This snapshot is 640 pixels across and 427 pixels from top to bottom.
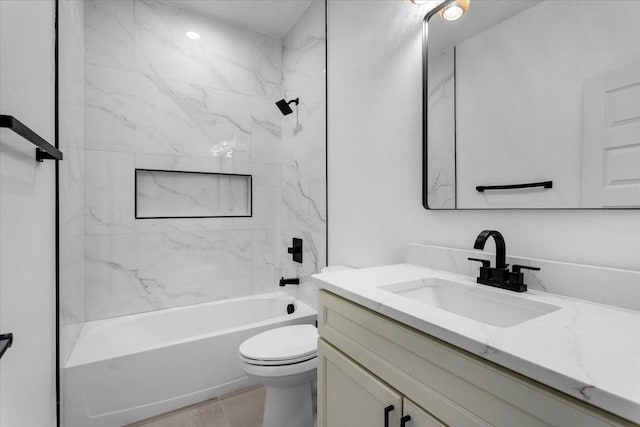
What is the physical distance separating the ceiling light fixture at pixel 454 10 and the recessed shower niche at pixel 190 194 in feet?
6.00

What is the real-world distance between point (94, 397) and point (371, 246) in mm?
1648

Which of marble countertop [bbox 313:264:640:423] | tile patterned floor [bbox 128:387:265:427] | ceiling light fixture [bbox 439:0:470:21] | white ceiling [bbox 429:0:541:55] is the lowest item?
tile patterned floor [bbox 128:387:265:427]

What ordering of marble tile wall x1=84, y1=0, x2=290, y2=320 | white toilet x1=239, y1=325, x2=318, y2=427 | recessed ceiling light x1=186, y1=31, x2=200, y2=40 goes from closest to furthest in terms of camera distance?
white toilet x1=239, y1=325, x2=318, y2=427
marble tile wall x1=84, y1=0, x2=290, y2=320
recessed ceiling light x1=186, y1=31, x2=200, y2=40

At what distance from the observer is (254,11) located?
2.39 m

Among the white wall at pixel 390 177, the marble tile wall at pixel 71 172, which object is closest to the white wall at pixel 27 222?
the marble tile wall at pixel 71 172

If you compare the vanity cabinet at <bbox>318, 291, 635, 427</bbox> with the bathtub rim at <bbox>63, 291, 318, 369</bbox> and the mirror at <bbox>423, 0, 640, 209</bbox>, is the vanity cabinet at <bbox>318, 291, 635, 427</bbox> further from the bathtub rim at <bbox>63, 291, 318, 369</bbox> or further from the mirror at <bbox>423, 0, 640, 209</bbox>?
the bathtub rim at <bbox>63, 291, 318, 369</bbox>

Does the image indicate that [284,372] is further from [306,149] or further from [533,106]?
[306,149]

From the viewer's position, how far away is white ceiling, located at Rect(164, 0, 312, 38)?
229 cm

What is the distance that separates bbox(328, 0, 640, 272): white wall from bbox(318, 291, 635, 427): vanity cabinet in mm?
588

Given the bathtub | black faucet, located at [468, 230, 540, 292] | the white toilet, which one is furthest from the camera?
the bathtub

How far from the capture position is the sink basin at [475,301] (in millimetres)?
906

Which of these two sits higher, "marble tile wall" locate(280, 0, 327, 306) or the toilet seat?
"marble tile wall" locate(280, 0, 327, 306)

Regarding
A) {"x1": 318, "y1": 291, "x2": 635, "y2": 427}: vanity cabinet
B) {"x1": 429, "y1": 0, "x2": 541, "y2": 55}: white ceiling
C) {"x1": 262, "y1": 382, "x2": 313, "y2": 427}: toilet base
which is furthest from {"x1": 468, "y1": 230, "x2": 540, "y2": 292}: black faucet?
{"x1": 262, "y1": 382, "x2": 313, "y2": 427}: toilet base

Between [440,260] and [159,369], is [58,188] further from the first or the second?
[440,260]
